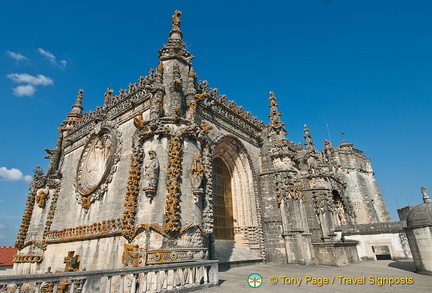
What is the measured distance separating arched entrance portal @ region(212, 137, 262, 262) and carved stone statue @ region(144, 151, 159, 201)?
5.42m

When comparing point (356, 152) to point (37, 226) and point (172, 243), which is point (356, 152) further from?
point (37, 226)

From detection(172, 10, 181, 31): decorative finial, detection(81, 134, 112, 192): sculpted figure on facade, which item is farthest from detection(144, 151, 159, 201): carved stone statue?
detection(172, 10, 181, 31): decorative finial

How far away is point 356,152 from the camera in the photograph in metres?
38.4

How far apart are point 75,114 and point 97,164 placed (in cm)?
807

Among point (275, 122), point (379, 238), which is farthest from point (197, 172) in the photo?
point (379, 238)

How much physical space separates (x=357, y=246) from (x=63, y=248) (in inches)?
734

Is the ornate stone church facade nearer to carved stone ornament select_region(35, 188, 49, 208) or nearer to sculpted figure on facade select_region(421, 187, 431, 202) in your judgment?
carved stone ornament select_region(35, 188, 49, 208)

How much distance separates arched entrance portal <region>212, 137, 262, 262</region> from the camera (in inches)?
545

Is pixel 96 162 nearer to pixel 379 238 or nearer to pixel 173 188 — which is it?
pixel 173 188

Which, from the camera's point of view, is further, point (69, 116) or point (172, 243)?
point (69, 116)

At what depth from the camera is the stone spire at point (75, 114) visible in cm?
1962

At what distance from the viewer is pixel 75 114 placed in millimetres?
20078

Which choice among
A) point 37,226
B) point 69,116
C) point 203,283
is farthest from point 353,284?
point 69,116

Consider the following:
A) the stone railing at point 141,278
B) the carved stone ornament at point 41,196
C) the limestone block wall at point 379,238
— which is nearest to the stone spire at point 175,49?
the stone railing at point 141,278
